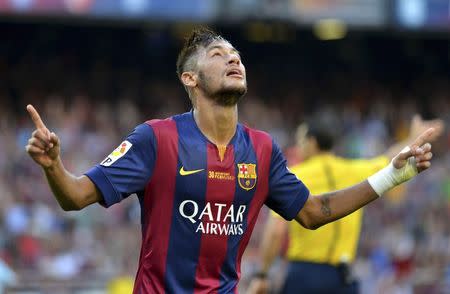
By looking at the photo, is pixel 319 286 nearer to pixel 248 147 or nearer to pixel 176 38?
pixel 248 147

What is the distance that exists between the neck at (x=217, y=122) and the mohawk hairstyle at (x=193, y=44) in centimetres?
27

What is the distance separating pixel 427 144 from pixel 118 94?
1320 cm

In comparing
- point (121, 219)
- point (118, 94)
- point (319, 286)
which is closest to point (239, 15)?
point (118, 94)

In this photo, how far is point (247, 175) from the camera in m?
5.27

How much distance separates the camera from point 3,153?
1488cm

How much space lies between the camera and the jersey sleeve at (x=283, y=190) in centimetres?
543

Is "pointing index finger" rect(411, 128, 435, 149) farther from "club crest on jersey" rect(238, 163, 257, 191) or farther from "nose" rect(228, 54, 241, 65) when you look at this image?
"nose" rect(228, 54, 241, 65)

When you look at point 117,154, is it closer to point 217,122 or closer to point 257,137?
point 217,122

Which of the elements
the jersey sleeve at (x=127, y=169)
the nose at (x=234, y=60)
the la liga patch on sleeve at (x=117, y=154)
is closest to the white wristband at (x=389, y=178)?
the nose at (x=234, y=60)

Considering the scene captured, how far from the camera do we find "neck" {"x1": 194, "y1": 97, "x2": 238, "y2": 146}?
5.32 meters

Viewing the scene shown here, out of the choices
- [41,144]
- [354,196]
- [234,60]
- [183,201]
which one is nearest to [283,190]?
[354,196]

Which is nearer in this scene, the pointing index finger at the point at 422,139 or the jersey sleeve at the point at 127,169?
the jersey sleeve at the point at 127,169

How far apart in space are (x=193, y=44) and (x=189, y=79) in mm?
196

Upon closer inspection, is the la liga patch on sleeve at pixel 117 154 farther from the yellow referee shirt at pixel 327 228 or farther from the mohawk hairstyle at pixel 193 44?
the yellow referee shirt at pixel 327 228
